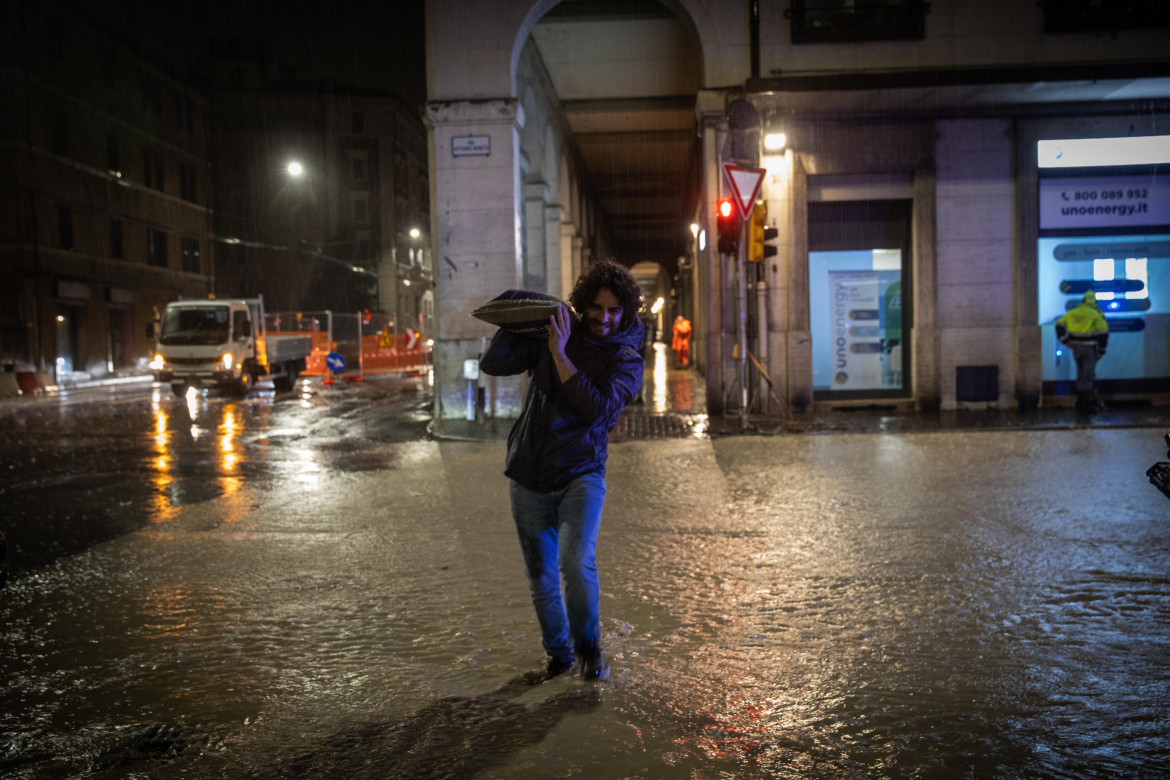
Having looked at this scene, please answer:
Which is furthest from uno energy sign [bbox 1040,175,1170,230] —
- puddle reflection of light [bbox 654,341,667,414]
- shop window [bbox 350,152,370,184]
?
shop window [bbox 350,152,370,184]

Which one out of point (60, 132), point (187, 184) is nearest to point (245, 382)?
point (60, 132)

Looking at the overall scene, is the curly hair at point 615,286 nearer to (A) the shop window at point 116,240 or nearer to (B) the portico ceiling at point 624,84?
(B) the portico ceiling at point 624,84

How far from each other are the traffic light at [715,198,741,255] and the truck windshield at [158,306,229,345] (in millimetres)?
13813

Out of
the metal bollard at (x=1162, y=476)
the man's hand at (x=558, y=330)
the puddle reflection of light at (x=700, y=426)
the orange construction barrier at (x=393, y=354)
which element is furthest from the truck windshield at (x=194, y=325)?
the metal bollard at (x=1162, y=476)

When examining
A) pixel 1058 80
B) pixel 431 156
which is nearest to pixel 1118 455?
pixel 1058 80

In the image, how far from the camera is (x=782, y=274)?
1554 cm

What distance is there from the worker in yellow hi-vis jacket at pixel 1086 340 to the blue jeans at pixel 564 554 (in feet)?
43.0

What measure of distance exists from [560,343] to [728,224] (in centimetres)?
1001

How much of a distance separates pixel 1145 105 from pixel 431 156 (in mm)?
12012

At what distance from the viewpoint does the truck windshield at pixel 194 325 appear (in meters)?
22.3

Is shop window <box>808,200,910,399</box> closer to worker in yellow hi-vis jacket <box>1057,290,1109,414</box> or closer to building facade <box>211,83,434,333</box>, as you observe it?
worker in yellow hi-vis jacket <box>1057,290,1109,414</box>

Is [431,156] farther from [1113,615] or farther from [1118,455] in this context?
[1113,615]

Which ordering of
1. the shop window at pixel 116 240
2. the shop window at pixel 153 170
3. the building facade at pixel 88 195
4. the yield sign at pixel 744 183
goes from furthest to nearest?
the shop window at pixel 153 170 < the shop window at pixel 116 240 < the building facade at pixel 88 195 < the yield sign at pixel 744 183

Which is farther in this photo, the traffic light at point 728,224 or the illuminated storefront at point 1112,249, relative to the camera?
the illuminated storefront at point 1112,249
